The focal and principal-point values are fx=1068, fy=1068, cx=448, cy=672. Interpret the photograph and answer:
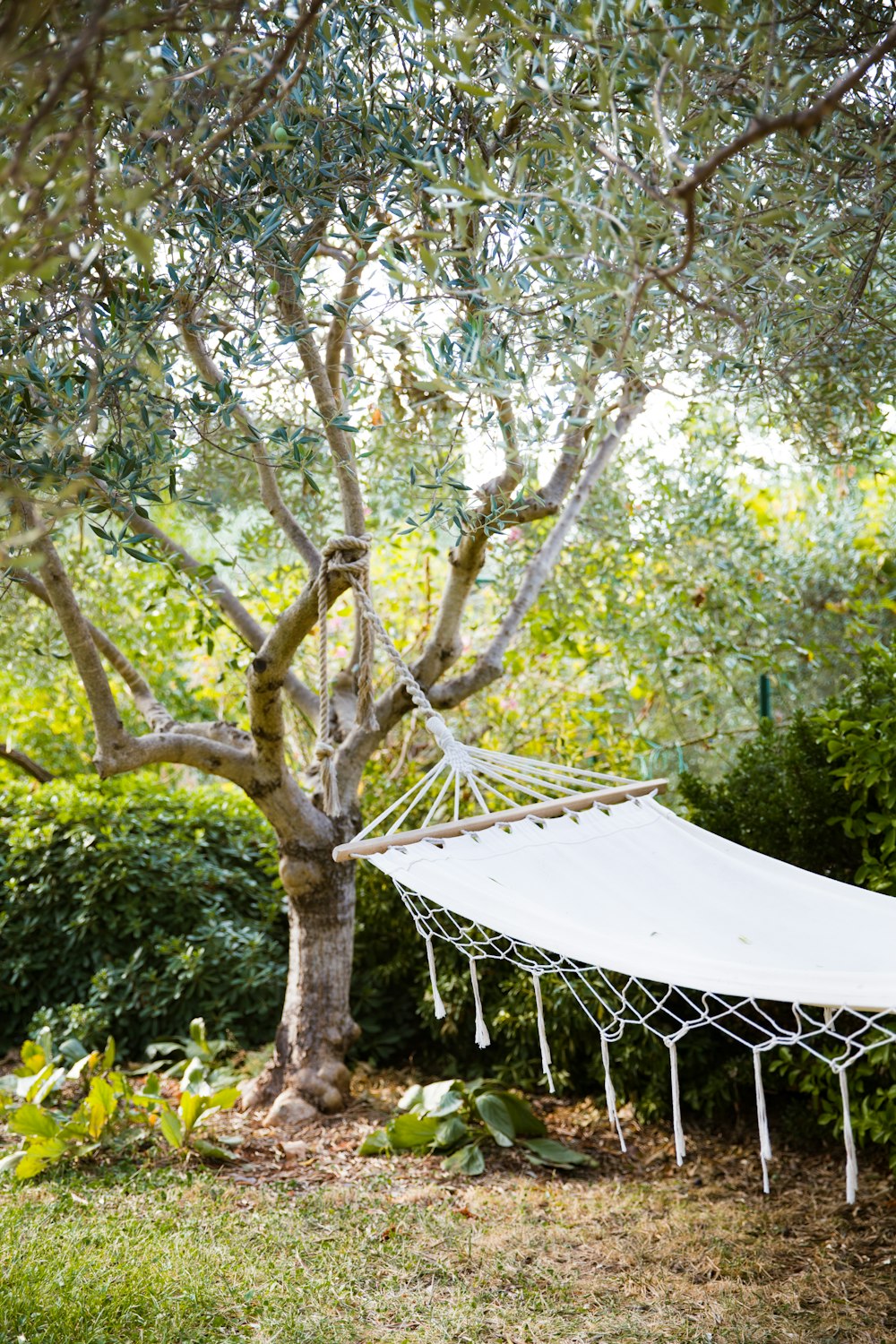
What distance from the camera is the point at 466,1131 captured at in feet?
10.3

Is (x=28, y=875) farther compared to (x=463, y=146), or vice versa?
(x=28, y=875)

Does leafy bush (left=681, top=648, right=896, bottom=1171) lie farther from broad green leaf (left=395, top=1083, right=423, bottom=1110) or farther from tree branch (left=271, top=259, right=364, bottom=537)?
tree branch (left=271, top=259, right=364, bottom=537)

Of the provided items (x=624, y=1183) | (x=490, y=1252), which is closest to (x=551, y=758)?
(x=624, y=1183)

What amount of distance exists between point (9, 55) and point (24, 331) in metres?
0.96

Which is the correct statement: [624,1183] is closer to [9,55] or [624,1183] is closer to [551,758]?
[551,758]

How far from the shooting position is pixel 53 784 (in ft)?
15.2

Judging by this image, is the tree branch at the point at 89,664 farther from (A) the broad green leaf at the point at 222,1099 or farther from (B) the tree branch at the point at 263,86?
(B) the tree branch at the point at 263,86

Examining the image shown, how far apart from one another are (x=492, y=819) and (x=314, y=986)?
1340mm

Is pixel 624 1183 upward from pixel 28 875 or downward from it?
downward

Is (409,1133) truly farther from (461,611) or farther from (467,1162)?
(461,611)

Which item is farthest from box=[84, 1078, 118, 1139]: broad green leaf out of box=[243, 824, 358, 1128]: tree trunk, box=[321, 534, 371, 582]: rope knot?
box=[321, 534, 371, 582]: rope knot

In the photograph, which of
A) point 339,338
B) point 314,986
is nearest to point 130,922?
point 314,986

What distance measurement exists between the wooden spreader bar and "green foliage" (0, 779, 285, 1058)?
181 centimetres

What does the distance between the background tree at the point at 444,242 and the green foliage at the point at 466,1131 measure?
104 cm
